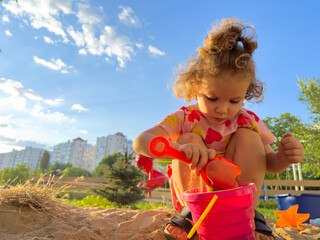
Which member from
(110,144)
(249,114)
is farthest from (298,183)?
(110,144)

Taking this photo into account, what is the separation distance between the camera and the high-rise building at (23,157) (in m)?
78.0

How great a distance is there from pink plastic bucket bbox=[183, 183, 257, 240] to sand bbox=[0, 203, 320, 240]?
18.5 inches

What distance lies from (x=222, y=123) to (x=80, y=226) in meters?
1.07

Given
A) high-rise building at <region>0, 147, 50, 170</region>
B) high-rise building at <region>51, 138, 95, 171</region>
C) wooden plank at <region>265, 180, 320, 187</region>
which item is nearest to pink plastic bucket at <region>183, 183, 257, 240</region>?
wooden plank at <region>265, 180, 320, 187</region>

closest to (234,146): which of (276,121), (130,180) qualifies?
(130,180)

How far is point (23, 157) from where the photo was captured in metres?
80.8

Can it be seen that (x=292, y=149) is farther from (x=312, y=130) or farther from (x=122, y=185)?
(x=312, y=130)

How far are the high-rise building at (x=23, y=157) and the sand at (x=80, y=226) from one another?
84631mm

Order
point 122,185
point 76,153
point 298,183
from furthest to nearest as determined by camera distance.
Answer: point 76,153 < point 298,183 < point 122,185

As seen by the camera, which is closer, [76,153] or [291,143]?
[291,143]

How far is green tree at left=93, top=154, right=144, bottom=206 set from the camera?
6055 millimetres

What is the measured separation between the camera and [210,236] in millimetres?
855

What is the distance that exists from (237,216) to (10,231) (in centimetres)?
120

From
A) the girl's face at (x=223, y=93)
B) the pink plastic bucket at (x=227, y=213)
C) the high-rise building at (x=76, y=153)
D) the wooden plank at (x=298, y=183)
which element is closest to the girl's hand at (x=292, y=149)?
the girl's face at (x=223, y=93)
